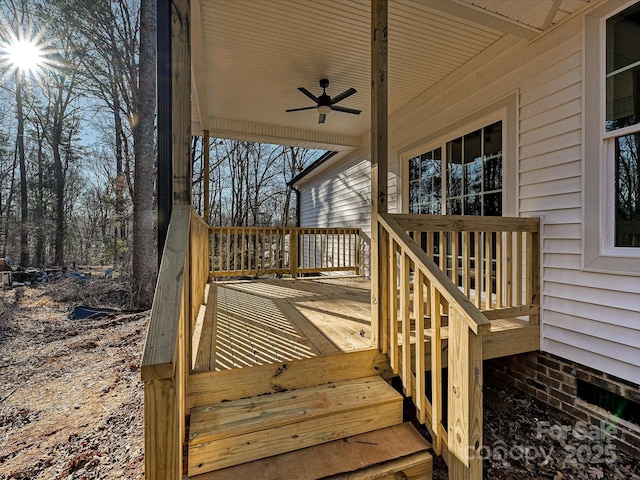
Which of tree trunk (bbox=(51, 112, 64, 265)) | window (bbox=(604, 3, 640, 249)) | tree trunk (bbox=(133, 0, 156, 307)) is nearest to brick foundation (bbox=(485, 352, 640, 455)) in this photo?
window (bbox=(604, 3, 640, 249))

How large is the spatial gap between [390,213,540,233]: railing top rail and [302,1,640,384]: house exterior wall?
25 cm

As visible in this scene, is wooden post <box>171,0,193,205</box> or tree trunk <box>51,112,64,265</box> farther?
tree trunk <box>51,112,64,265</box>

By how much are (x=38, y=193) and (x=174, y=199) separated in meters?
12.5

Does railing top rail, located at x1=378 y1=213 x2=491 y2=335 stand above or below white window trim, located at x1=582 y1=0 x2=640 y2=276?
below

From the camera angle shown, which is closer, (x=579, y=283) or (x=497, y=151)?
(x=579, y=283)

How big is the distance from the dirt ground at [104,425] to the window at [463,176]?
2111 millimetres

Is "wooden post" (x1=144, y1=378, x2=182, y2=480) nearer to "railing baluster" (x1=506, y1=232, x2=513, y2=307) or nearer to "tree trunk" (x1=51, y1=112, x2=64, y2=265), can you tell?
"railing baluster" (x1=506, y1=232, x2=513, y2=307)

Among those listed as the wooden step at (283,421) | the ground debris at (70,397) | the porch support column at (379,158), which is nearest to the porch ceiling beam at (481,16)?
the porch support column at (379,158)

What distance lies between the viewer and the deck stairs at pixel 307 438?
1471 mm

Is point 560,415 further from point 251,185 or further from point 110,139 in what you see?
point 251,185

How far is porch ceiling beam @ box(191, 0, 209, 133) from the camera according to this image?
2.79 m

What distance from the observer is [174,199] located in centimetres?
175

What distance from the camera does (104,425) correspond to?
8.46 feet

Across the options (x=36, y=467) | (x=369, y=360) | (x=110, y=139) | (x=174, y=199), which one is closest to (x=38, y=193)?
(x=110, y=139)
